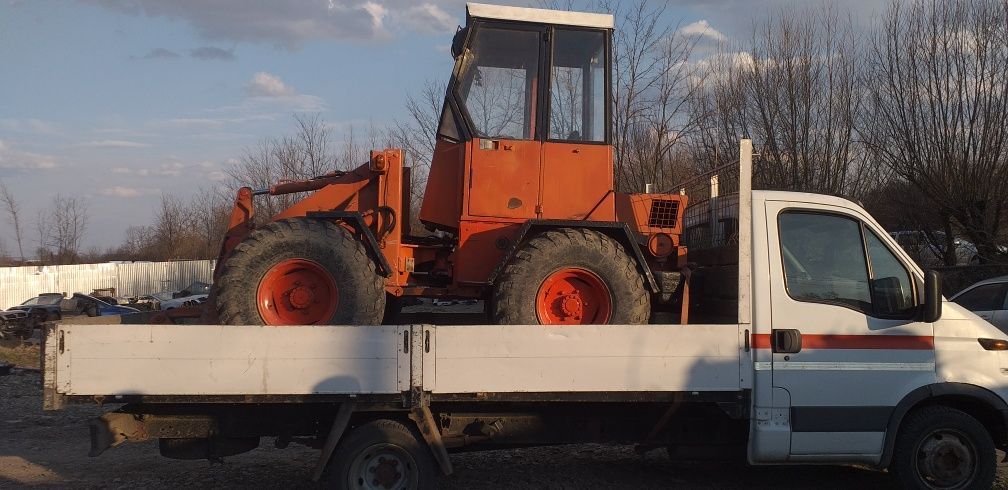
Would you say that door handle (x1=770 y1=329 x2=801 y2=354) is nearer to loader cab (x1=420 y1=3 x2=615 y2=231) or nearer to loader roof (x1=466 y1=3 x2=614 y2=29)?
loader cab (x1=420 y1=3 x2=615 y2=231)

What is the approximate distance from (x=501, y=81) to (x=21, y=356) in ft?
42.3

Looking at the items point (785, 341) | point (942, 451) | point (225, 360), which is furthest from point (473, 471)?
point (942, 451)

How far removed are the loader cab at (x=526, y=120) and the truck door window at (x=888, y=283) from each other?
2.01 m

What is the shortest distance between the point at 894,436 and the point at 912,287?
104cm

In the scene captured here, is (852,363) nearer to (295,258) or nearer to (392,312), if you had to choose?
(392,312)

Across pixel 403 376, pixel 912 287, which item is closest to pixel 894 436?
pixel 912 287

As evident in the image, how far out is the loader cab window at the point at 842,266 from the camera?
16.9 ft

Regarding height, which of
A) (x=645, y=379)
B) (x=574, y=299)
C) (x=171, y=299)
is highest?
(x=574, y=299)

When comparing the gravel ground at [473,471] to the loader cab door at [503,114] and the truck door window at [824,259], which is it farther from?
the loader cab door at [503,114]

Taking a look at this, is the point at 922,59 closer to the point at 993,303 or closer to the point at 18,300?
the point at 993,303

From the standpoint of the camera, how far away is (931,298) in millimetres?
4965

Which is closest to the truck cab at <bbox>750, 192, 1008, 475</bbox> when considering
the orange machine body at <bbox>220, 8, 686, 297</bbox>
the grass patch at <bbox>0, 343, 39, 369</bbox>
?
the orange machine body at <bbox>220, 8, 686, 297</bbox>

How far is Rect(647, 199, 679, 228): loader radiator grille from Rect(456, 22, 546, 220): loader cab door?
1048 millimetres

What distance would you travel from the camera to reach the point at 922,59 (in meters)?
15.8
